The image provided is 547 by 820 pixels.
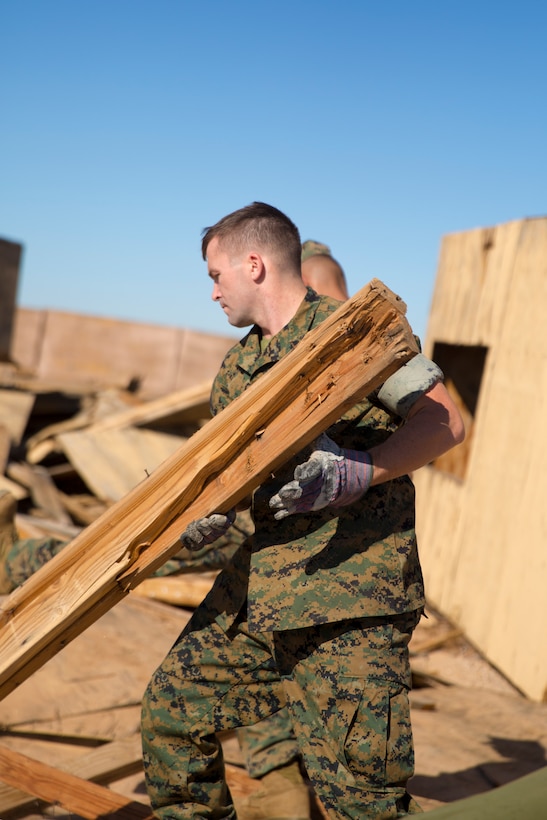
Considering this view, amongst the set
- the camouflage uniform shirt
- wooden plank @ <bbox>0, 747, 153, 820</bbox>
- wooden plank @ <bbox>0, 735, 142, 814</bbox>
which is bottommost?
wooden plank @ <bbox>0, 735, 142, 814</bbox>

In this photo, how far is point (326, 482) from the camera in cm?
221

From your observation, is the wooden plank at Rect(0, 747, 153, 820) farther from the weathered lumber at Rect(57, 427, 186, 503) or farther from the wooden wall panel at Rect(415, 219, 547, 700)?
the weathered lumber at Rect(57, 427, 186, 503)

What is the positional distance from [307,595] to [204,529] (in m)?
0.34

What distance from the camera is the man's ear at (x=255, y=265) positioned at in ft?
8.41

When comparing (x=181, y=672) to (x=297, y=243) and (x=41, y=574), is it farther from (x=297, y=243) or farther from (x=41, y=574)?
(x=297, y=243)

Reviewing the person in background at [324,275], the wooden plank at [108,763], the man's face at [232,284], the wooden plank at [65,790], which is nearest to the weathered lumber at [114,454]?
the person in background at [324,275]

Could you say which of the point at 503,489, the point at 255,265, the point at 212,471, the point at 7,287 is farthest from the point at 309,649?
the point at 7,287

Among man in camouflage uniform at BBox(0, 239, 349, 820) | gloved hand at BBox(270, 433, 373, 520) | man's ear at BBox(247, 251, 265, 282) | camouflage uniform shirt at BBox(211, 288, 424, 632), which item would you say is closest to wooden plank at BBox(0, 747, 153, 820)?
man in camouflage uniform at BBox(0, 239, 349, 820)

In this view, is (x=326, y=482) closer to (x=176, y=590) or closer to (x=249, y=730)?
(x=249, y=730)

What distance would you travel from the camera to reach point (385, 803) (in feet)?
7.55

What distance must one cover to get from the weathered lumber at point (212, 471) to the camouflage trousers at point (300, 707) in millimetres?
333

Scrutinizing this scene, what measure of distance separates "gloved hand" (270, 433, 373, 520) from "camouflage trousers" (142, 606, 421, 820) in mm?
374

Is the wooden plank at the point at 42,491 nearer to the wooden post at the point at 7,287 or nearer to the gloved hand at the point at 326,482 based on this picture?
the wooden post at the point at 7,287

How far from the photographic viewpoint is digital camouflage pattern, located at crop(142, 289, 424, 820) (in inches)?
91.5
